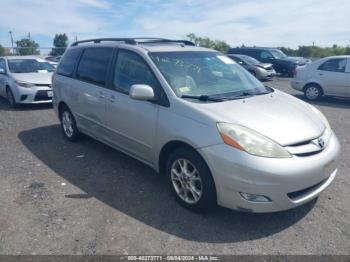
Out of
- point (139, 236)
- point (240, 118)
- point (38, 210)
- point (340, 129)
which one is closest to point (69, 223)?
point (38, 210)

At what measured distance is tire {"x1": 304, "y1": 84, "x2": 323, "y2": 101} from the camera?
1111 centimetres

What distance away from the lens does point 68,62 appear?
237 inches

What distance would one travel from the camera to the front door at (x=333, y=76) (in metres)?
10.5

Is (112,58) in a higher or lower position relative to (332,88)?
higher

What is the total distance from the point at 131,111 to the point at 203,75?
1.03 m

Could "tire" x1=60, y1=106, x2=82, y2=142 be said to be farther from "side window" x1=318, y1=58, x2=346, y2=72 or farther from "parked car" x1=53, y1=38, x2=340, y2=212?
"side window" x1=318, y1=58, x2=346, y2=72

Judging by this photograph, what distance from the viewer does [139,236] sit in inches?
127

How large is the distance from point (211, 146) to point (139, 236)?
1.13 metres

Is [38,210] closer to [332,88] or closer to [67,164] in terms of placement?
[67,164]

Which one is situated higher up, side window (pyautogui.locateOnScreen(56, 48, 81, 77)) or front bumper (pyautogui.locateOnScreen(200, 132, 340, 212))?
side window (pyautogui.locateOnScreen(56, 48, 81, 77))

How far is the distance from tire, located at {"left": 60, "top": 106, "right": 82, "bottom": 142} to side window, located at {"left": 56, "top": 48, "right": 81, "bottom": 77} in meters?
0.66

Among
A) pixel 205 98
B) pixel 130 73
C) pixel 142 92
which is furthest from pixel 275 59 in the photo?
pixel 142 92

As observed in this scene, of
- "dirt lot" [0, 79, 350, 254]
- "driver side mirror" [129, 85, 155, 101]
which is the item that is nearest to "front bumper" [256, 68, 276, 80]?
"dirt lot" [0, 79, 350, 254]

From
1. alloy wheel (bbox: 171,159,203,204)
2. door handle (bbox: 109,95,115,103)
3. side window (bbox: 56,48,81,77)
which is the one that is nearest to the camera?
alloy wheel (bbox: 171,159,203,204)
